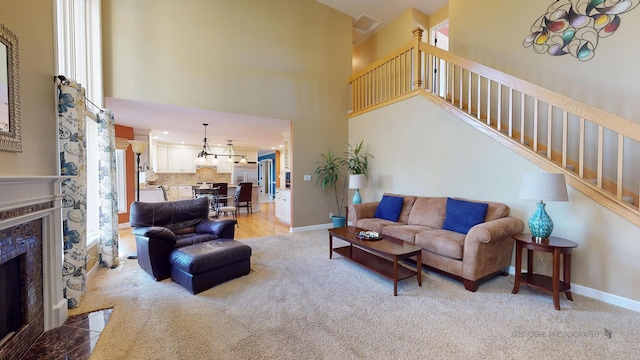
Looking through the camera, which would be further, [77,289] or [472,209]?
[472,209]

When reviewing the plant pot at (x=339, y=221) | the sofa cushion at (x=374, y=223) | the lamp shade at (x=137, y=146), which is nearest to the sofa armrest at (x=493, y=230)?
the sofa cushion at (x=374, y=223)

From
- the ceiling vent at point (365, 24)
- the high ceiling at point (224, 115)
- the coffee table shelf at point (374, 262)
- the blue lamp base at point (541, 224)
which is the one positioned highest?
the ceiling vent at point (365, 24)

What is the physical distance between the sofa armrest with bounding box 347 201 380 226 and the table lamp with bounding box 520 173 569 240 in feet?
7.43

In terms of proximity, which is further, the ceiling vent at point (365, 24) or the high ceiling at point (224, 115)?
the ceiling vent at point (365, 24)

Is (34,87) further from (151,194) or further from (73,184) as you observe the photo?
(151,194)

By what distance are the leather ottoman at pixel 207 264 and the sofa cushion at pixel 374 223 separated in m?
1.87

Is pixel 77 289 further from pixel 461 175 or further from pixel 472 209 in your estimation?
pixel 461 175

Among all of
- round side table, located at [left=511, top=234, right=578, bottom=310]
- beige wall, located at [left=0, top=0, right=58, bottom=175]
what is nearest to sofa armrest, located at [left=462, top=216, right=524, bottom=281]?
round side table, located at [left=511, top=234, right=578, bottom=310]

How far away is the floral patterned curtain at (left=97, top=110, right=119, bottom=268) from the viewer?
3.22 m

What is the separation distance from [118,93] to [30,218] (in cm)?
272

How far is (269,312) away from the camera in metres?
2.22

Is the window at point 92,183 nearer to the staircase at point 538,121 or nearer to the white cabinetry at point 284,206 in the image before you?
the white cabinetry at point 284,206

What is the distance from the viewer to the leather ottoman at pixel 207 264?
256 centimetres

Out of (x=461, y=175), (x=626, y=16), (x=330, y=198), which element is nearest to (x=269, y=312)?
(x=461, y=175)
